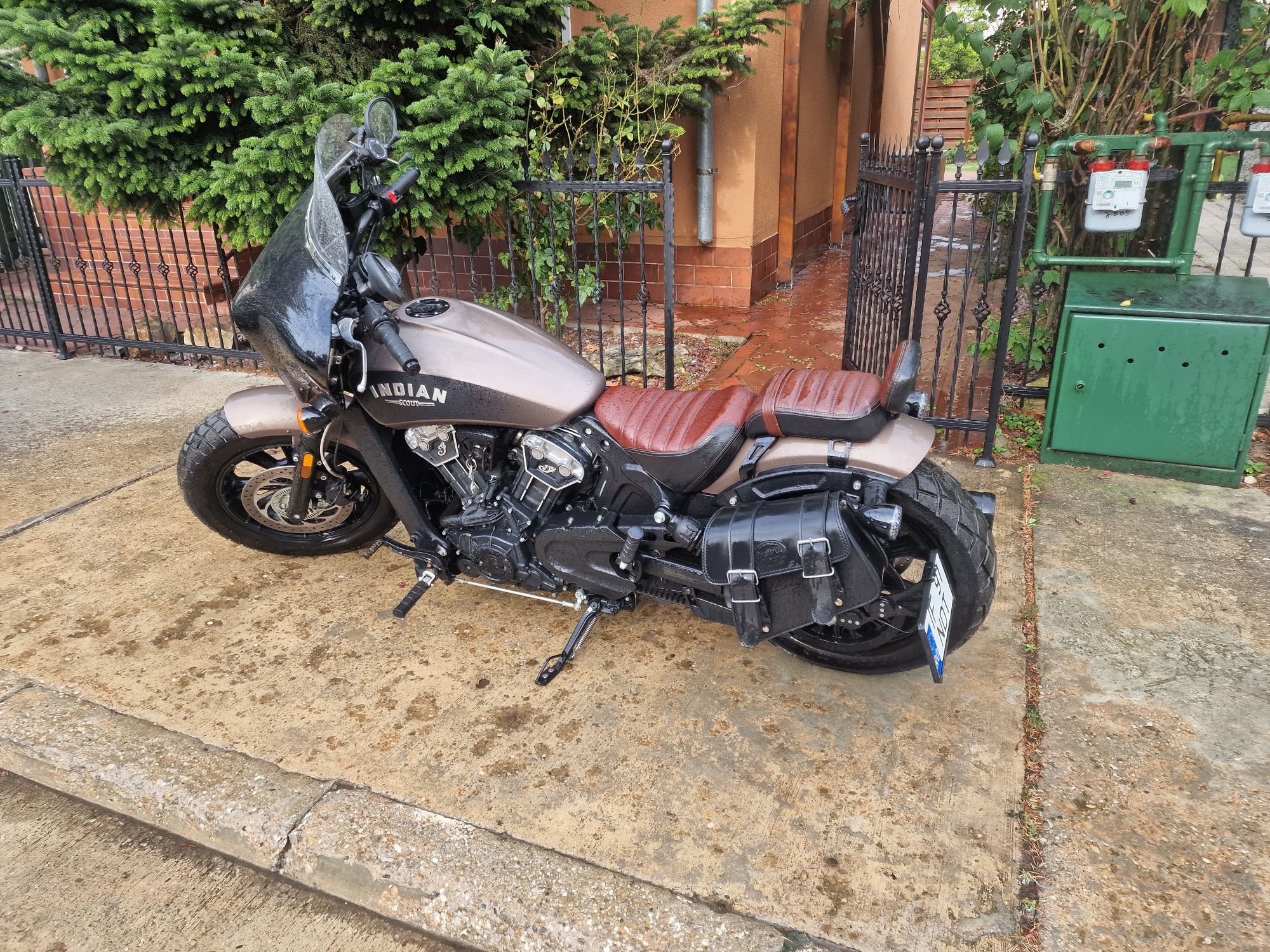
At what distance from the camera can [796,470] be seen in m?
2.51

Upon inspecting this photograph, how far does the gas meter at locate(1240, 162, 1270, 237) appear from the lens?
3.91m

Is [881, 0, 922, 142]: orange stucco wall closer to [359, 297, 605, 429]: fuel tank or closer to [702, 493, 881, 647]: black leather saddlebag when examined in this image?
[359, 297, 605, 429]: fuel tank

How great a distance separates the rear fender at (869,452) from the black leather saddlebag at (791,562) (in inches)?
4.1

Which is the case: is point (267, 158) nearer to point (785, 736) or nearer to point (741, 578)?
point (741, 578)

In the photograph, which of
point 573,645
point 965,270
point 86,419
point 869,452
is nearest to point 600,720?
point 573,645

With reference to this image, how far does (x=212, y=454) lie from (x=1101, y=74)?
4794mm

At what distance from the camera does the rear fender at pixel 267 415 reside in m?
3.15

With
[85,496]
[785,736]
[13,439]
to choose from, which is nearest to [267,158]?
[85,496]

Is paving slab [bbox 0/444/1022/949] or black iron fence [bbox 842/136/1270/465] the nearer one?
paving slab [bbox 0/444/1022/949]

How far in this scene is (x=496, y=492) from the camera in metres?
2.95

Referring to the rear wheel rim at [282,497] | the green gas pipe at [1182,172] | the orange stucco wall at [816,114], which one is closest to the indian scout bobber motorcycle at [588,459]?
the rear wheel rim at [282,497]

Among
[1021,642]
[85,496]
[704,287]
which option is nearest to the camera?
[1021,642]

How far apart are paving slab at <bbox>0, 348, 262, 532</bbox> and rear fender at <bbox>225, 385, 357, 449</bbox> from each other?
5.37ft

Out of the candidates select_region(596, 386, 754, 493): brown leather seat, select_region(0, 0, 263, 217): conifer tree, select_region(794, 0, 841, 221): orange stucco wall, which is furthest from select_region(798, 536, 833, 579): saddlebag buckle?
select_region(794, 0, 841, 221): orange stucco wall
